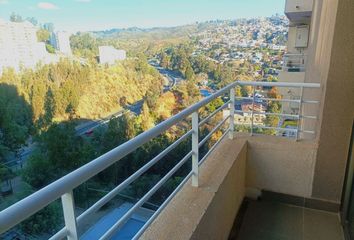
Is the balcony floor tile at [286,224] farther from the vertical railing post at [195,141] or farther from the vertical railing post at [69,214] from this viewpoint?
the vertical railing post at [69,214]

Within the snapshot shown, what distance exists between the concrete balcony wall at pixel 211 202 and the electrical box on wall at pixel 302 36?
7.92 meters

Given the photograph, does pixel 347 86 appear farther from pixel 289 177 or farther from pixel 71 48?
pixel 71 48

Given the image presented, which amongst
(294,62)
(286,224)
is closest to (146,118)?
(294,62)

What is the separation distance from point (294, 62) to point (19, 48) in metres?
17.4

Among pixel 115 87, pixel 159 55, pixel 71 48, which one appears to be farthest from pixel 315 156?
pixel 71 48

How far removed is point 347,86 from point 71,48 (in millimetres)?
21446

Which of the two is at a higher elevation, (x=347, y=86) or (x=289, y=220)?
(x=347, y=86)

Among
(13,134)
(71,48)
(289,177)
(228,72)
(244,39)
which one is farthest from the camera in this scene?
(71,48)

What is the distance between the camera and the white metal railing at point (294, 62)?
8.08 meters

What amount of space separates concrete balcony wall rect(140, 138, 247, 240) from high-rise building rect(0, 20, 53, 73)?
730 inches

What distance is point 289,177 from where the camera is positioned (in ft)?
8.28

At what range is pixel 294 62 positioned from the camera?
855 centimetres

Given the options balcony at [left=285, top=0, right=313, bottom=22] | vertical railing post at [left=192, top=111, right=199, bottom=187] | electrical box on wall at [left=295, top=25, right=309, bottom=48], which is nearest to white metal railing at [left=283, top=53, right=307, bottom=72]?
electrical box on wall at [left=295, top=25, right=309, bottom=48]

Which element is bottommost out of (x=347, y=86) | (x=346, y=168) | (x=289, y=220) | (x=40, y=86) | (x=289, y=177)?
(x=40, y=86)
